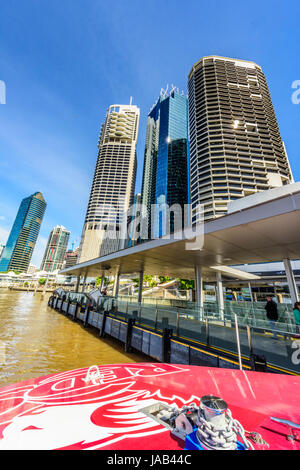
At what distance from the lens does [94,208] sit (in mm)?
105625

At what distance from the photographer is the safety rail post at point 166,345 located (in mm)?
6832

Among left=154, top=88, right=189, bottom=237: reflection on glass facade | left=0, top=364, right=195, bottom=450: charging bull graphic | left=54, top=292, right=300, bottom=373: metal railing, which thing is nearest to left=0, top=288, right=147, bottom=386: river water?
left=54, top=292, right=300, bottom=373: metal railing

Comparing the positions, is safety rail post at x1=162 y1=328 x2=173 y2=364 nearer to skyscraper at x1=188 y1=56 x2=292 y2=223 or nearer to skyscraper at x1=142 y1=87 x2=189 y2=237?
skyscraper at x1=188 y1=56 x2=292 y2=223

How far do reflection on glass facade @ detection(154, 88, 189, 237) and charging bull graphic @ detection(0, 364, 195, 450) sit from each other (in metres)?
94.4

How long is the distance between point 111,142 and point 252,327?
12965cm

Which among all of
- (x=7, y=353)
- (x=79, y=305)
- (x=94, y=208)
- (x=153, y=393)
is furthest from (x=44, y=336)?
(x=94, y=208)

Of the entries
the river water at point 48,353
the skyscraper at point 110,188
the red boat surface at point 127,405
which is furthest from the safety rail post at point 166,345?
the skyscraper at point 110,188

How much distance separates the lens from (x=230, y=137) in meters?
70.2

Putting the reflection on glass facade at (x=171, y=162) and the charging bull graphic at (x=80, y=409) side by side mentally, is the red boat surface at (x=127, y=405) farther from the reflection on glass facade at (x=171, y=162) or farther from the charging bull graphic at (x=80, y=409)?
the reflection on glass facade at (x=171, y=162)

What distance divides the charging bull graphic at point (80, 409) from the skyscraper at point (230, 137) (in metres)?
59.8

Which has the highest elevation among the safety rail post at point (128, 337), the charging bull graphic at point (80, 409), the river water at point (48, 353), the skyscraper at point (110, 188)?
the skyscraper at point (110, 188)

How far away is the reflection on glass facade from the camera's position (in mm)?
102062

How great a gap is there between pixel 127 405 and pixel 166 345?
18.8 ft

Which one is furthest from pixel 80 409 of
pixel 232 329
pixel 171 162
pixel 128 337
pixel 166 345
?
pixel 171 162
